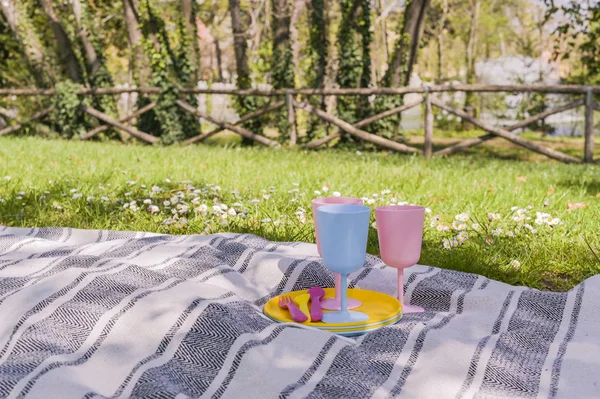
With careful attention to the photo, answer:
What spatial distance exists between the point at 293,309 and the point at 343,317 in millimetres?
157

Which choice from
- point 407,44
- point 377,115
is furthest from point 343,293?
point 407,44

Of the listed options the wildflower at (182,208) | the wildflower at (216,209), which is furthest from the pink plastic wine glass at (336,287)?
the wildflower at (182,208)

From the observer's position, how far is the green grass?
3260 mm

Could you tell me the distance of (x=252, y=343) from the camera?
1.79m

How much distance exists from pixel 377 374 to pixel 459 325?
0.49 m

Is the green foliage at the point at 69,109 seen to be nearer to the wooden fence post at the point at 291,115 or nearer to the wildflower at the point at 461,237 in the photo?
the wooden fence post at the point at 291,115

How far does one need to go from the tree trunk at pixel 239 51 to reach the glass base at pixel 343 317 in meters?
9.65

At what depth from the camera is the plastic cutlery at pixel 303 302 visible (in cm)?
212

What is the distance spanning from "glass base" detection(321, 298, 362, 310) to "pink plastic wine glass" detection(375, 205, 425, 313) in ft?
0.58

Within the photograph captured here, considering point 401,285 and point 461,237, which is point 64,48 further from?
point 401,285

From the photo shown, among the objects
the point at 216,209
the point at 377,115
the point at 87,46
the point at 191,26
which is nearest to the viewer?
the point at 216,209

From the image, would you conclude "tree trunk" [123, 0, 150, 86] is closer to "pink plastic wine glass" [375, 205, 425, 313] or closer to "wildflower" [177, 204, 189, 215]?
"wildflower" [177, 204, 189, 215]

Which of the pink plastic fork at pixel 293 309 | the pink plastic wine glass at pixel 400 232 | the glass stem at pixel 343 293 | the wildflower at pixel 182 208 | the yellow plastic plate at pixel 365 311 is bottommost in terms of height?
the wildflower at pixel 182 208

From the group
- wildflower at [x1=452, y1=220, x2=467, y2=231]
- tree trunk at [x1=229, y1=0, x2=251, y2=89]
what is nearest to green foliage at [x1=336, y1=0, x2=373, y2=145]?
tree trunk at [x1=229, y1=0, x2=251, y2=89]
